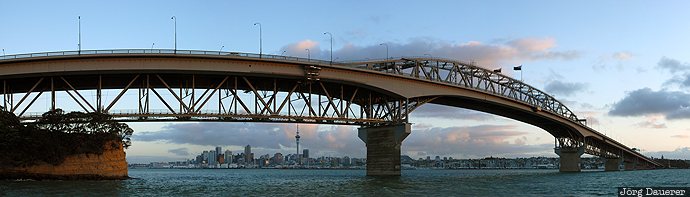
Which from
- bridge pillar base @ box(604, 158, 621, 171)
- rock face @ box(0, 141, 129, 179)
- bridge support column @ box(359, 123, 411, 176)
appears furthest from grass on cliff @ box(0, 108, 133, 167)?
bridge pillar base @ box(604, 158, 621, 171)

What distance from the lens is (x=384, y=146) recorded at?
310ft

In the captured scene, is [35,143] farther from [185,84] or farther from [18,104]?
[185,84]

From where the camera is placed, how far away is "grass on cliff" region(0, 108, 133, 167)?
7025cm

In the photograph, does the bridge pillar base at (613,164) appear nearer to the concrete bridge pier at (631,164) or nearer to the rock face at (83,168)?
the concrete bridge pier at (631,164)

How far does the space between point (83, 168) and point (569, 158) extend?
114 meters

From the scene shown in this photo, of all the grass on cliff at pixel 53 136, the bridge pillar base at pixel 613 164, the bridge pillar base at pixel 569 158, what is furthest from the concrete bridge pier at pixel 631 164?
the grass on cliff at pixel 53 136

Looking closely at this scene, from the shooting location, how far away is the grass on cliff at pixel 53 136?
70.2 m

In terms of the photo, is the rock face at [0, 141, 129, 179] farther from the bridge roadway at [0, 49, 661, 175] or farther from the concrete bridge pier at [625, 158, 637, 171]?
the concrete bridge pier at [625, 158, 637, 171]

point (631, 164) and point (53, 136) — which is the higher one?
point (53, 136)

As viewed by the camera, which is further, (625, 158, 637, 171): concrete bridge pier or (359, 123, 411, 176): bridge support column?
(625, 158, 637, 171): concrete bridge pier

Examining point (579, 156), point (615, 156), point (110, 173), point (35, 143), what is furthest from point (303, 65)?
point (615, 156)

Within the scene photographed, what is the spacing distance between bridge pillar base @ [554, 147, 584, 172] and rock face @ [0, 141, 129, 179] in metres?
106

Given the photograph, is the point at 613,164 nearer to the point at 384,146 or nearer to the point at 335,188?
the point at 384,146

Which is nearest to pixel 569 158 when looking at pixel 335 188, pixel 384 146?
pixel 384 146
